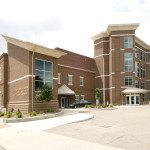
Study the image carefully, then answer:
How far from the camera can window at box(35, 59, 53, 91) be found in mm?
32000

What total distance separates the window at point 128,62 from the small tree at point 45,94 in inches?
1211

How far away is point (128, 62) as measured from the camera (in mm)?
58594

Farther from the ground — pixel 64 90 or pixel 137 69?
pixel 137 69

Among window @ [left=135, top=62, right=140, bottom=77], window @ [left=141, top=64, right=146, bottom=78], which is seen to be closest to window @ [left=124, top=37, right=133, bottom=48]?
window @ [left=135, top=62, right=140, bottom=77]

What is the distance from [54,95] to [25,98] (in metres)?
4.13

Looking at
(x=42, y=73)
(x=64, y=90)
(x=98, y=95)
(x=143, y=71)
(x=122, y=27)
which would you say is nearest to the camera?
(x=42, y=73)

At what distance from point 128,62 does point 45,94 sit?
31.8 metres

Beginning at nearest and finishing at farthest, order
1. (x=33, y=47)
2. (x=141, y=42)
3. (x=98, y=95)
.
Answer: (x=33, y=47), (x=98, y=95), (x=141, y=42)

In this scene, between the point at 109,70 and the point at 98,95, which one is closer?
the point at 98,95

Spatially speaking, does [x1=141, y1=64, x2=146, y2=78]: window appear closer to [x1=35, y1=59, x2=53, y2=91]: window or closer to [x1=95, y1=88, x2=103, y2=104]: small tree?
[x1=95, y1=88, x2=103, y2=104]: small tree

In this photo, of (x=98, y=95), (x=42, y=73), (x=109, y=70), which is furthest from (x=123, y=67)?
(x=42, y=73)

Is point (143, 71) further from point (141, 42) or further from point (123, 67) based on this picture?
point (123, 67)

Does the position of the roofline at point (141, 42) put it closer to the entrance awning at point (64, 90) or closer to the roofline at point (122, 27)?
the roofline at point (122, 27)

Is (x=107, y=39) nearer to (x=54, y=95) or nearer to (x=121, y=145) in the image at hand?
(x=54, y=95)
